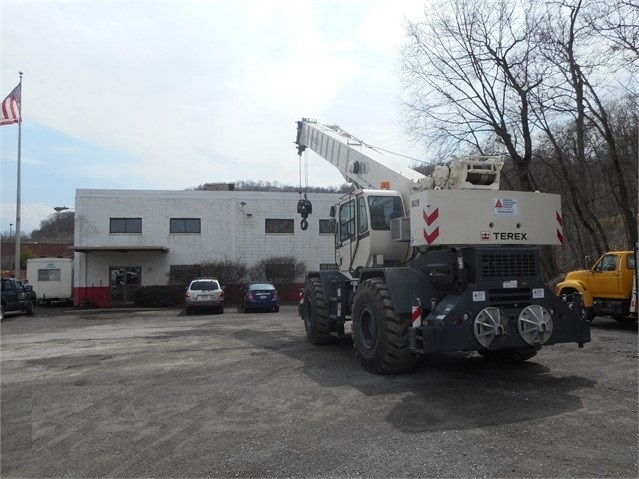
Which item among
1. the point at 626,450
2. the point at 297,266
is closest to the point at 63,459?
the point at 626,450

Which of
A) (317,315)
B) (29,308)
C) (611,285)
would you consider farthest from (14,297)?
(611,285)

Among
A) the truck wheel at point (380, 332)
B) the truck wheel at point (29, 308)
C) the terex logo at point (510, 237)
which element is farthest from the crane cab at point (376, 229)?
the truck wheel at point (29, 308)

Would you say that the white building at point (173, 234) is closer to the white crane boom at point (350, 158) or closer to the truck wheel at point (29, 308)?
the truck wheel at point (29, 308)

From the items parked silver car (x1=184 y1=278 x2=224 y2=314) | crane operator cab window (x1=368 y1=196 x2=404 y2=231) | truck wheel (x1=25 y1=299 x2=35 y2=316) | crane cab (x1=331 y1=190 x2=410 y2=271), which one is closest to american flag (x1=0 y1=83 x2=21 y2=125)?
truck wheel (x1=25 y1=299 x2=35 y2=316)

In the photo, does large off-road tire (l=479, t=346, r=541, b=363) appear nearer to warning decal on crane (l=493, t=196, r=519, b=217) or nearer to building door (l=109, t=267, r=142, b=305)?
warning decal on crane (l=493, t=196, r=519, b=217)

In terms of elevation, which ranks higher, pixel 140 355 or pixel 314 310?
pixel 314 310

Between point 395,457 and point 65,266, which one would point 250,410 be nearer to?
point 395,457

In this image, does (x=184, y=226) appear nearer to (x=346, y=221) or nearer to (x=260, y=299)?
(x=260, y=299)

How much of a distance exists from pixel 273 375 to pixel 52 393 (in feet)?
10.9

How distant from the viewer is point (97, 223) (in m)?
33.1

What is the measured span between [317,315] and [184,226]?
80.1 ft

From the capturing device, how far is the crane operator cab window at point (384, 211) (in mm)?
9789

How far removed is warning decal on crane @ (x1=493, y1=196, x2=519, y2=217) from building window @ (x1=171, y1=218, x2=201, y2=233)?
1115 inches

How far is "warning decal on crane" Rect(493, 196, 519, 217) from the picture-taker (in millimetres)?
7820
